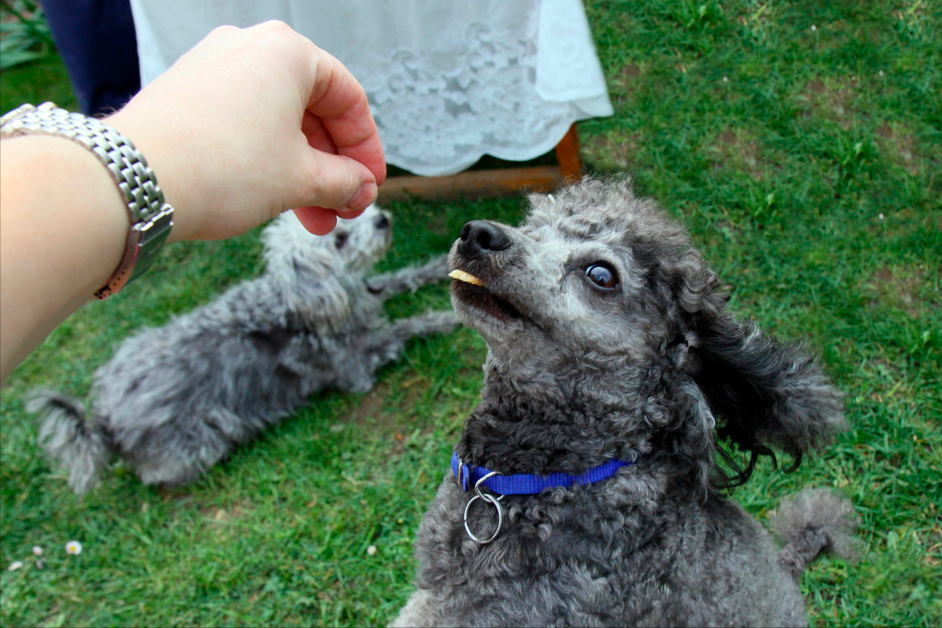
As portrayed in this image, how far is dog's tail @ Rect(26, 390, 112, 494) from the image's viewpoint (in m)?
3.06

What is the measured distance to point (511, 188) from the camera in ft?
13.0

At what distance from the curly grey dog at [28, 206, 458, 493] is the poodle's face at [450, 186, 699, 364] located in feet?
6.13

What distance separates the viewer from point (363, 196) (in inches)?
66.3

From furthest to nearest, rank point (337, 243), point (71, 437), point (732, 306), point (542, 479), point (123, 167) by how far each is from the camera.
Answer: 1. point (337, 243)
2. point (732, 306)
3. point (71, 437)
4. point (542, 479)
5. point (123, 167)

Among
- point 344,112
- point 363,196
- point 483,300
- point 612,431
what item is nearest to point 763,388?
point 612,431

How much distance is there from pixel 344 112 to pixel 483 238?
444 millimetres

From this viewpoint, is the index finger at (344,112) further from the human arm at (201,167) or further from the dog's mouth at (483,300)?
the dog's mouth at (483,300)

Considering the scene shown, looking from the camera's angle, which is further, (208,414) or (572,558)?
(208,414)

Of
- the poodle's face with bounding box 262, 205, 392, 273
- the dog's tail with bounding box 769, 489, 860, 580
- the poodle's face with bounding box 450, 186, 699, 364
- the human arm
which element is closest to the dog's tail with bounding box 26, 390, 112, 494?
the poodle's face with bounding box 262, 205, 392, 273

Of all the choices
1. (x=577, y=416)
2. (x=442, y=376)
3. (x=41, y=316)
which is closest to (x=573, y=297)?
(x=577, y=416)

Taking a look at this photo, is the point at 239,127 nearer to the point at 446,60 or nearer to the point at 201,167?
the point at 201,167

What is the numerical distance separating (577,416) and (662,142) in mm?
2642

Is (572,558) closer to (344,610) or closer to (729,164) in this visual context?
(344,610)

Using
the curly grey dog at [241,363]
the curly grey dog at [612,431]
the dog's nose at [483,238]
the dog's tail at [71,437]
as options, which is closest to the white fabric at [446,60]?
the curly grey dog at [241,363]
